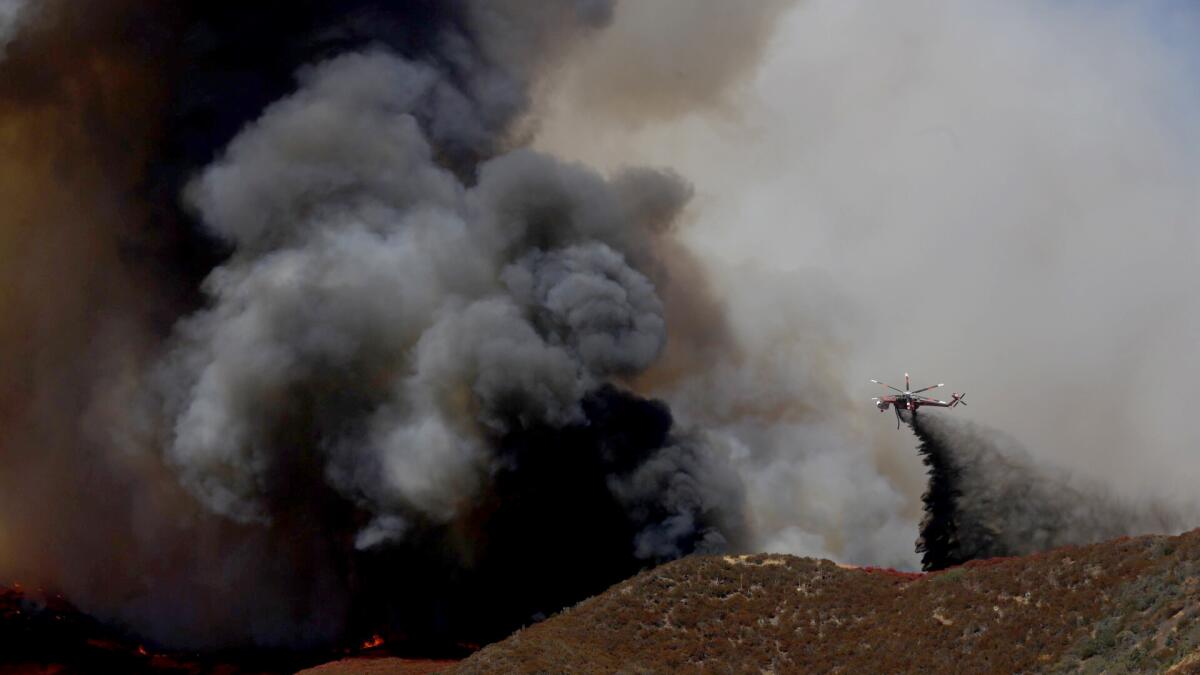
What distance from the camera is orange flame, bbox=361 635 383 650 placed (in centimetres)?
7156

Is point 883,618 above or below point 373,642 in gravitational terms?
below

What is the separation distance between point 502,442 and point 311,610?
60.1 ft

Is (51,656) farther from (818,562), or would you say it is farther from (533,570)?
(818,562)

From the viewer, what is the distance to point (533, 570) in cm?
7206

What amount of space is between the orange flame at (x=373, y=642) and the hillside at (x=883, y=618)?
2327 cm

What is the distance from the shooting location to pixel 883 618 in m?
48.7

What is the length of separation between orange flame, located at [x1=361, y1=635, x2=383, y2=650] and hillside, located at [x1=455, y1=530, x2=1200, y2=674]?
916 inches

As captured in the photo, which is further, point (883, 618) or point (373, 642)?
point (373, 642)

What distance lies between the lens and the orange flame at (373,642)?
71562 millimetres

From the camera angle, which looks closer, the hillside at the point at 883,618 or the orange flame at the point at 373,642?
the hillside at the point at 883,618

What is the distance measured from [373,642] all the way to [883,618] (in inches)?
1497

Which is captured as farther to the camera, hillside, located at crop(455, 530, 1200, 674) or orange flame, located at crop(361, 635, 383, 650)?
orange flame, located at crop(361, 635, 383, 650)

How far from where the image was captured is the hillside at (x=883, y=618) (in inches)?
1528

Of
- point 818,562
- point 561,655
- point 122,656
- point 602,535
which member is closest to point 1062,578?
point 818,562
